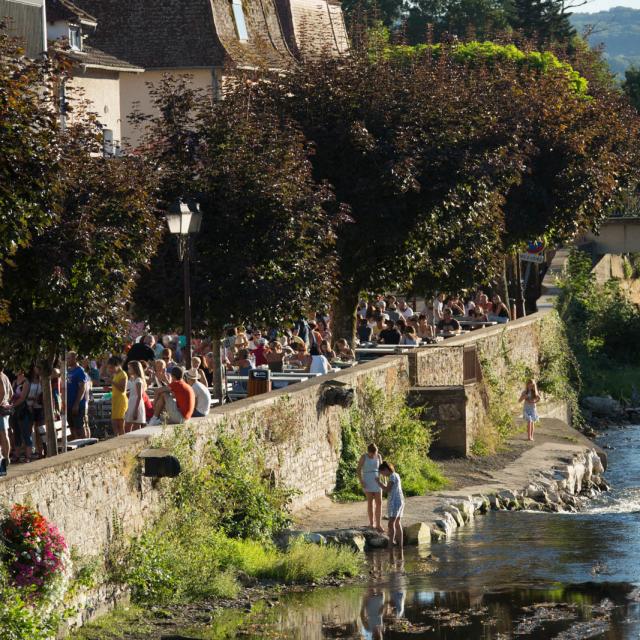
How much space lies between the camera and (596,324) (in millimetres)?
49281

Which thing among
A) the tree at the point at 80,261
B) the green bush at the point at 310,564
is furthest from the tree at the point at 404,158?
the green bush at the point at 310,564

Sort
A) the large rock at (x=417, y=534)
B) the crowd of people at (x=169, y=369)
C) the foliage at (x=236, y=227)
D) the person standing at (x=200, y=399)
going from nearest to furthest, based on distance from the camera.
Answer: the person standing at (x=200, y=399) → the crowd of people at (x=169, y=369) → the large rock at (x=417, y=534) → the foliage at (x=236, y=227)

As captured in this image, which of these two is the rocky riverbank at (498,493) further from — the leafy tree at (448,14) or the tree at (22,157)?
the leafy tree at (448,14)

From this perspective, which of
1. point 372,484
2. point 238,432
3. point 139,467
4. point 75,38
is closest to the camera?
point 139,467

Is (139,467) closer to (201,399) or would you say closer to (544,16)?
(201,399)

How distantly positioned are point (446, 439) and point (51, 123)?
11611mm

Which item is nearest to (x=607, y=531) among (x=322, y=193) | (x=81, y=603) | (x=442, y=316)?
(x=322, y=193)

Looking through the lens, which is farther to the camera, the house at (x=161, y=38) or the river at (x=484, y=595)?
the house at (x=161, y=38)

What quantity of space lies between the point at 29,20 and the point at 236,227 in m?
10.7

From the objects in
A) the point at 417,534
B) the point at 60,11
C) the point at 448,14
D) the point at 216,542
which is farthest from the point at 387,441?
the point at 448,14

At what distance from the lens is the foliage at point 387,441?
2292 centimetres

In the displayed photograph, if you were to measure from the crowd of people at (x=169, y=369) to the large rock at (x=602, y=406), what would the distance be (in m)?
7.18

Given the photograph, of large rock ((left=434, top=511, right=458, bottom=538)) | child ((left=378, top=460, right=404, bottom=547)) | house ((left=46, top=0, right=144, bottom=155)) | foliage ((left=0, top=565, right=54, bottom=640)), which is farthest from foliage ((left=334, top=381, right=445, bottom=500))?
house ((left=46, top=0, right=144, bottom=155))

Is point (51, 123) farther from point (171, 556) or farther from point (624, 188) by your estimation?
point (624, 188)
